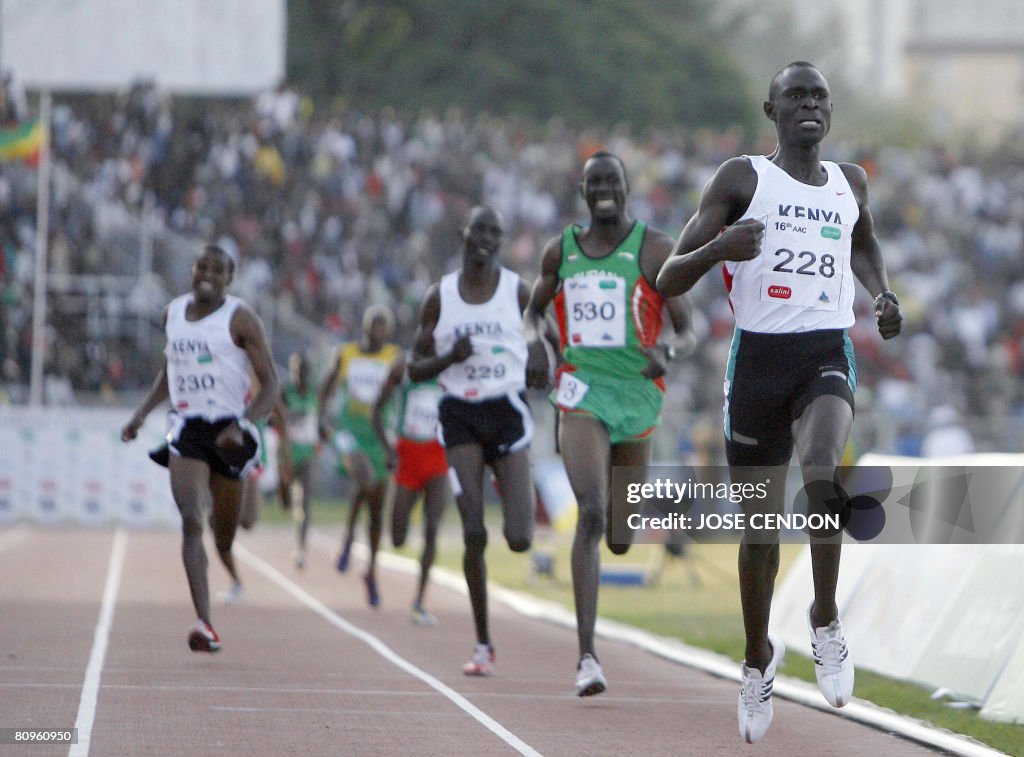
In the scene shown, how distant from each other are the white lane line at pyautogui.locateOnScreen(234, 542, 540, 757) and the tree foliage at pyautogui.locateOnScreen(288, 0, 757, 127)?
35551 millimetres

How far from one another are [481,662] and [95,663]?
2.04m

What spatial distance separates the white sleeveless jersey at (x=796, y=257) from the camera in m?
7.01

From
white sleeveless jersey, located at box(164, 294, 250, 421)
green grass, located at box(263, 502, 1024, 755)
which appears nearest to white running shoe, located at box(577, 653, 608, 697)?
green grass, located at box(263, 502, 1024, 755)

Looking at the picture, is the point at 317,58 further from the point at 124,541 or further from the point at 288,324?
the point at 124,541

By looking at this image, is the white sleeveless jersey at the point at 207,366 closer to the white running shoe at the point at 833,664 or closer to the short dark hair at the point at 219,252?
the short dark hair at the point at 219,252

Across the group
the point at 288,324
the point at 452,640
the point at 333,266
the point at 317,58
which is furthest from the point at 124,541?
the point at 317,58

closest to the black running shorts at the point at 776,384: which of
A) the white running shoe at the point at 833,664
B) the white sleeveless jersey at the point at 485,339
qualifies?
the white running shoe at the point at 833,664

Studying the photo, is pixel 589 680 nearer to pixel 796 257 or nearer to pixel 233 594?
pixel 796 257

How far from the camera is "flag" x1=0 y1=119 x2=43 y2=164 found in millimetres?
25438

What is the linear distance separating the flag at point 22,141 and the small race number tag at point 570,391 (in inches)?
701

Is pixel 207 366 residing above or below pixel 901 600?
above

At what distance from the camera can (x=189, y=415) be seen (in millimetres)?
10320

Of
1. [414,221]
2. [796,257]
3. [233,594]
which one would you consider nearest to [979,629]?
[796,257]

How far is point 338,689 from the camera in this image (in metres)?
9.07
